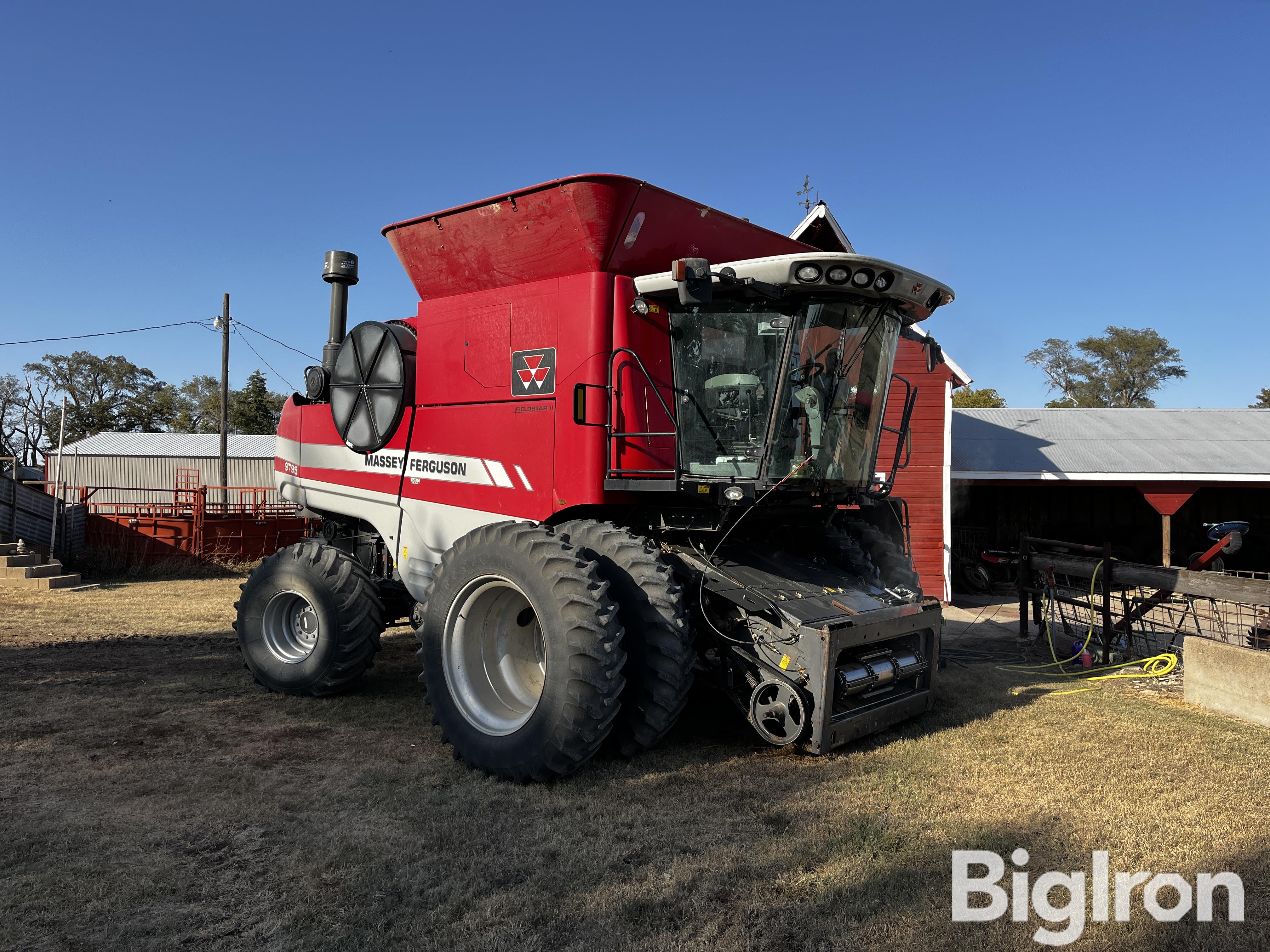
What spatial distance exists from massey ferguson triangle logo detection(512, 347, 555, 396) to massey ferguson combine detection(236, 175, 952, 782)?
0.02 m

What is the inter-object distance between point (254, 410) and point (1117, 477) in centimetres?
5089

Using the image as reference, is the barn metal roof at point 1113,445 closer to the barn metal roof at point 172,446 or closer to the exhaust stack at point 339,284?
the exhaust stack at point 339,284

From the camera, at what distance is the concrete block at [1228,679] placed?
574 centimetres

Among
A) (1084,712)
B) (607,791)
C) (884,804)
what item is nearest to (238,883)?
(607,791)

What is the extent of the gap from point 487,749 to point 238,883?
1.53 m

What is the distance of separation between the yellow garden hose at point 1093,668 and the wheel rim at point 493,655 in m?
4.04

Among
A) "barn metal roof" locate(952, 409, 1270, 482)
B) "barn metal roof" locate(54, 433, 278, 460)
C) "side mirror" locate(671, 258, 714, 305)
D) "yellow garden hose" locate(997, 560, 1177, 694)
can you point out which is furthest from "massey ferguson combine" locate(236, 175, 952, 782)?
"barn metal roof" locate(54, 433, 278, 460)

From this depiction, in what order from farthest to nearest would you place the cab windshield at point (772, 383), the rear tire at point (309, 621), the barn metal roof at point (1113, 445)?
the barn metal roof at point (1113, 445) < the rear tire at point (309, 621) < the cab windshield at point (772, 383)

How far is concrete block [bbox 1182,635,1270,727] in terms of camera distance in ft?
18.8

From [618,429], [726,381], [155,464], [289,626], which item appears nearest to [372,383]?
[289,626]

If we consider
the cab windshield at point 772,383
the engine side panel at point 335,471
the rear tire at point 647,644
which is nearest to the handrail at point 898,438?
the cab windshield at point 772,383

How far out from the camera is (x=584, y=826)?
3916 mm

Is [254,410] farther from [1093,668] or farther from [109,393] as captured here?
[1093,668]

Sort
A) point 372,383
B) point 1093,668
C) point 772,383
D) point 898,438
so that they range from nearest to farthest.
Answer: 1. point 772,383
2. point 898,438
3. point 372,383
4. point 1093,668
